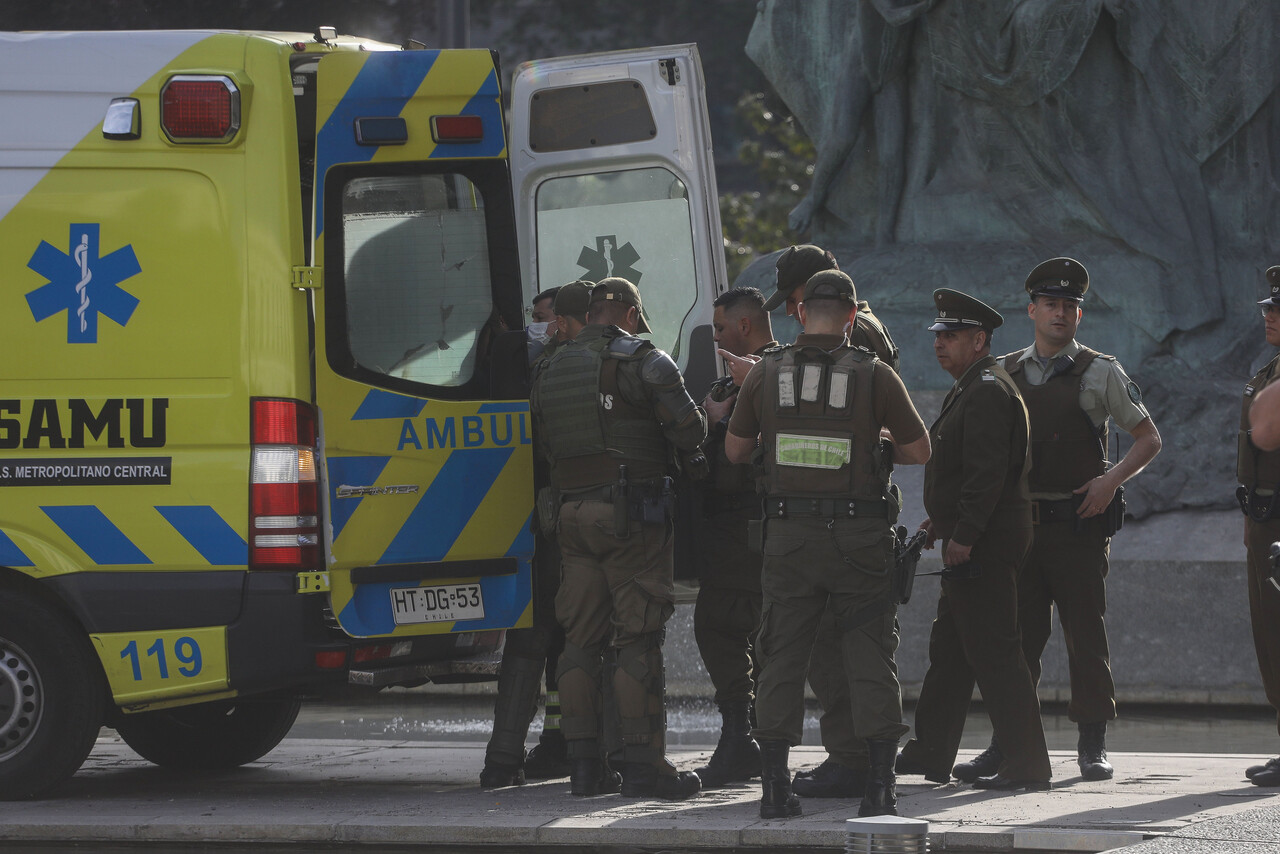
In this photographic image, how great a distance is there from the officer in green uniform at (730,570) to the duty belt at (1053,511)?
970 mm

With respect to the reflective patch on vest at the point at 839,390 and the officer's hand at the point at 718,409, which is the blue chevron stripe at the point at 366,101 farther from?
the reflective patch on vest at the point at 839,390

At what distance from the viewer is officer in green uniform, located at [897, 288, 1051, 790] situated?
6.16 metres

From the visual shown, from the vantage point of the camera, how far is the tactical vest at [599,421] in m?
6.19

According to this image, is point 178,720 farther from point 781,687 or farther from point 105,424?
point 781,687

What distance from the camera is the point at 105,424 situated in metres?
5.96

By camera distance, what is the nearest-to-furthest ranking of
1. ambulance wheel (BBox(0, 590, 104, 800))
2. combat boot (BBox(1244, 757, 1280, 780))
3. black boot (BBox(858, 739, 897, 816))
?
black boot (BBox(858, 739, 897, 816)) → ambulance wheel (BBox(0, 590, 104, 800)) → combat boot (BBox(1244, 757, 1280, 780))

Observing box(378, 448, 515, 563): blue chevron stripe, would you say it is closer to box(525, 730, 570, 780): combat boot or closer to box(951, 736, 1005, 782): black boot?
box(525, 730, 570, 780): combat boot

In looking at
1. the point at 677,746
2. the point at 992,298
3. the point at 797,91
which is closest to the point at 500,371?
the point at 677,746

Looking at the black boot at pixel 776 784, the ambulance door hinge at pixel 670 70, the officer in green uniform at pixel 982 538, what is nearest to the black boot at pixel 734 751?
the officer in green uniform at pixel 982 538

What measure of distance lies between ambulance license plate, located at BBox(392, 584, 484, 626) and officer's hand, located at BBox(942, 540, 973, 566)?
153cm

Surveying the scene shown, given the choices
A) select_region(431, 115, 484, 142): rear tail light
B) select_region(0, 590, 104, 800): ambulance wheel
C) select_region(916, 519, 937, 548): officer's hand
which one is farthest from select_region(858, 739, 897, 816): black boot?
select_region(0, 590, 104, 800): ambulance wheel

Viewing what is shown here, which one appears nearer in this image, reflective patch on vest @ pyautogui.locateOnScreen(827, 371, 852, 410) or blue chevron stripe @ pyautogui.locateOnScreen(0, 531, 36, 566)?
reflective patch on vest @ pyautogui.locateOnScreen(827, 371, 852, 410)

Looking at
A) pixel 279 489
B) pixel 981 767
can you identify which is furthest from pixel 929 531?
pixel 279 489

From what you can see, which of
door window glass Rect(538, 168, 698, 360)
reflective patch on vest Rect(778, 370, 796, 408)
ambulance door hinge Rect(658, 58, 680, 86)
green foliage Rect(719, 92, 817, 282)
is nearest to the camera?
reflective patch on vest Rect(778, 370, 796, 408)
